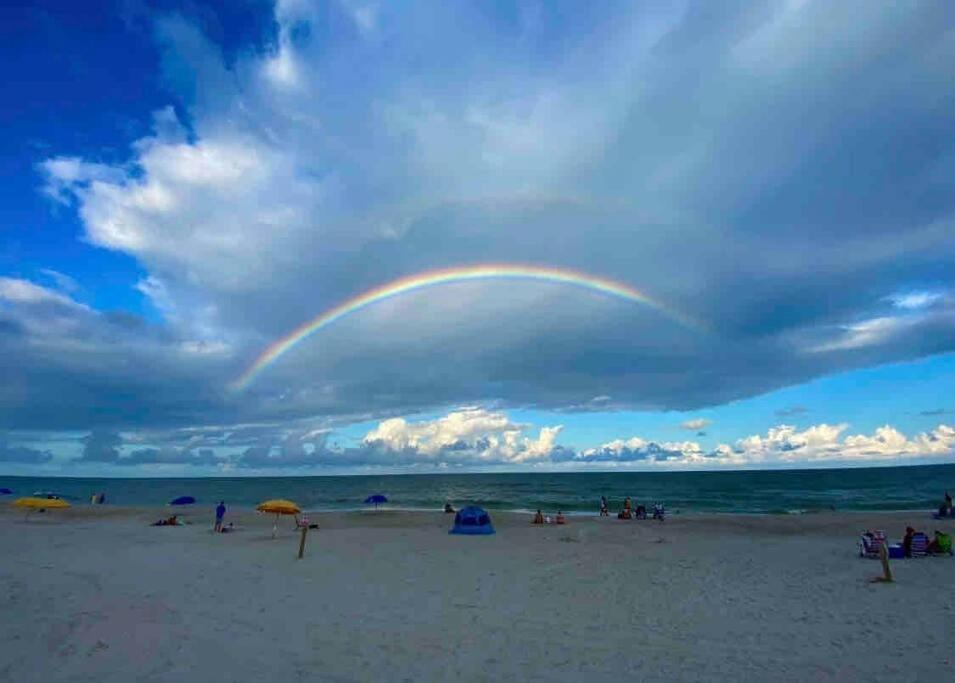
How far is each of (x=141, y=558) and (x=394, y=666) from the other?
55.8ft

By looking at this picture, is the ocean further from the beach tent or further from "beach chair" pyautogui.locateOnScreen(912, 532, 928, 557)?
"beach chair" pyautogui.locateOnScreen(912, 532, 928, 557)

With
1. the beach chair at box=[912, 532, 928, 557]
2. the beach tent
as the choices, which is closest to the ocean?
the beach tent

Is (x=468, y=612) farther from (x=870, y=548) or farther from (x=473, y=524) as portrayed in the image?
(x=473, y=524)

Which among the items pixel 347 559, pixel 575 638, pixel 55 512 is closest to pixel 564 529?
pixel 347 559

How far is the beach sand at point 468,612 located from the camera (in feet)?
33.8

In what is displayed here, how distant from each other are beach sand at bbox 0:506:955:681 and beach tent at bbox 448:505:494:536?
4910mm

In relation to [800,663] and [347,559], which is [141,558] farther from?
[800,663]

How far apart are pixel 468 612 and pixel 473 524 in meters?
18.6

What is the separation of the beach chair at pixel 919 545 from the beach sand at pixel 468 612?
0.60 metres

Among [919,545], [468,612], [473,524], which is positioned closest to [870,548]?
[919,545]

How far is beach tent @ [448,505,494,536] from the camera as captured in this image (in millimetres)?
32281

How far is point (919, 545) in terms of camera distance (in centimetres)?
2280

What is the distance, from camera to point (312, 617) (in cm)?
1370

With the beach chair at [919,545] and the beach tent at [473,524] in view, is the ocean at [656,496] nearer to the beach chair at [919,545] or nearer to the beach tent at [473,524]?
the beach tent at [473,524]
